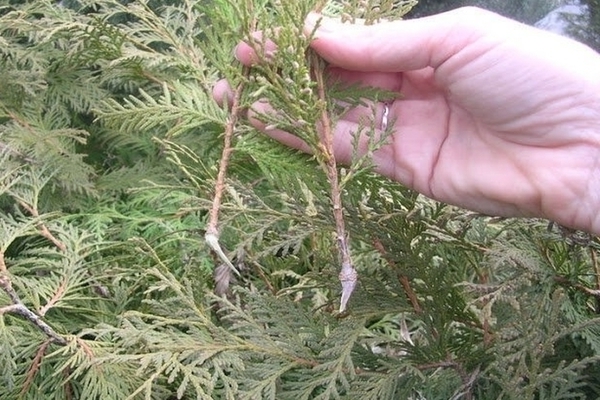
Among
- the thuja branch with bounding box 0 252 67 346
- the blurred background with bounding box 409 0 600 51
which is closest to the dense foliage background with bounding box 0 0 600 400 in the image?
the thuja branch with bounding box 0 252 67 346

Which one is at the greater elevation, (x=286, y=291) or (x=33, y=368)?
(x=286, y=291)

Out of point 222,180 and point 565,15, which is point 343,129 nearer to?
point 222,180

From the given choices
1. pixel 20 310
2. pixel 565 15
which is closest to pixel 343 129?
pixel 20 310

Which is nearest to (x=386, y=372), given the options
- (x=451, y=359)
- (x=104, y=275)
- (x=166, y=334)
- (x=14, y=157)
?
(x=451, y=359)

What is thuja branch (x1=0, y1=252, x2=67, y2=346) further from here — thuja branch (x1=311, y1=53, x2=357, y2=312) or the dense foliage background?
thuja branch (x1=311, y1=53, x2=357, y2=312)

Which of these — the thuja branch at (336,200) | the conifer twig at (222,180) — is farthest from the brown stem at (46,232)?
the thuja branch at (336,200)

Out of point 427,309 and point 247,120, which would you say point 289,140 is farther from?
point 427,309

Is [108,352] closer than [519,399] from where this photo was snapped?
No
